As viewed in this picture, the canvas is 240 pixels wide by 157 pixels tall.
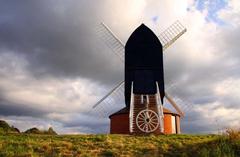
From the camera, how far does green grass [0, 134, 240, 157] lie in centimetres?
1670

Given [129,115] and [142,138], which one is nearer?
[142,138]

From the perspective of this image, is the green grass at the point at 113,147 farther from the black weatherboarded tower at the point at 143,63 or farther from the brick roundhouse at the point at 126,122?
the brick roundhouse at the point at 126,122

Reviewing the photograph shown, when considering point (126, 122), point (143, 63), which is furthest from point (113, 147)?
point (143, 63)

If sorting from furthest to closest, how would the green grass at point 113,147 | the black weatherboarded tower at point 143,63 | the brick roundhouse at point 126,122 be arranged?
the brick roundhouse at point 126,122 < the black weatherboarded tower at point 143,63 < the green grass at point 113,147

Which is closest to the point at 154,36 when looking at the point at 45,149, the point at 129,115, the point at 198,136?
the point at 129,115

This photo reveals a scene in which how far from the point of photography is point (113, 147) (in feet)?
60.2

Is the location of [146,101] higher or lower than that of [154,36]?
lower

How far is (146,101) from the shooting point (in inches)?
1107

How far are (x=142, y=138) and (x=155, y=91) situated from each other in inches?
298

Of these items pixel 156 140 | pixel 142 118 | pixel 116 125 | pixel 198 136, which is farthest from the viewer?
pixel 116 125

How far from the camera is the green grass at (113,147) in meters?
16.7

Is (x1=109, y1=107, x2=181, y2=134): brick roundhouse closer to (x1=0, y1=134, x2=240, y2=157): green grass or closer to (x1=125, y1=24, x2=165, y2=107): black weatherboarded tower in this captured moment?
(x1=125, y1=24, x2=165, y2=107): black weatherboarded tower

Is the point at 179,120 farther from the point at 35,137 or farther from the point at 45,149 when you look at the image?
the point at 45,149

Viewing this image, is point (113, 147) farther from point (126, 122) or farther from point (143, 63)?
point (143, 63)
